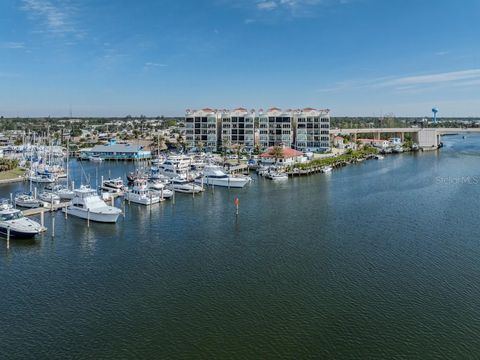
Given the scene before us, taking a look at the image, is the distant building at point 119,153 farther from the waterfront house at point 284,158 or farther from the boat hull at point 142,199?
the boat hull at point 142,199

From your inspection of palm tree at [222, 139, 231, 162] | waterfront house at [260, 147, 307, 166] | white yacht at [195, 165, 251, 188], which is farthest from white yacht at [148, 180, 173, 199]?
palm tree at [222, 139, 231, 162]

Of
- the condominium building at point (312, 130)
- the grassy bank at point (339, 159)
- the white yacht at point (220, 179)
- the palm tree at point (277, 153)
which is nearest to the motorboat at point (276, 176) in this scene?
the grassy bank at point (339, 159)

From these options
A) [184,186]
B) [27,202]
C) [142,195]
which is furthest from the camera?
[184,186]

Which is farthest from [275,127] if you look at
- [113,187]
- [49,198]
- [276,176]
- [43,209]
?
[43,209]

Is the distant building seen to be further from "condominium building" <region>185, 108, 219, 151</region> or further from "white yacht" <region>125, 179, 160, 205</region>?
"white yacht" <region>125, 179, 160, 205</region>

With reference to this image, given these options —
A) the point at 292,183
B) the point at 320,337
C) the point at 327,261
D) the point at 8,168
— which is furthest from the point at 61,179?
the point at 320,337

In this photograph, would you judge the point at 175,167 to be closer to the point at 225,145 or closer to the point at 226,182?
the point at 226,182

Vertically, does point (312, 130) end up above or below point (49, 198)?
above
